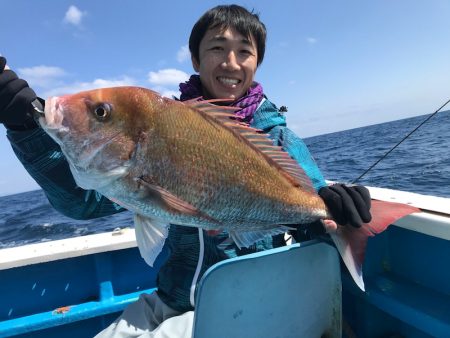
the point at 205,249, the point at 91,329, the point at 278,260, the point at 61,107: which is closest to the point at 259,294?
the point at 278,260

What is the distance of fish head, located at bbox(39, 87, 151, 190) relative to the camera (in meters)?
1.41

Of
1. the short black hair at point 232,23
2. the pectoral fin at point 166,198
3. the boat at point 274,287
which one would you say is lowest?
the boat at point 274,287

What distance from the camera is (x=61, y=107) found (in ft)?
4.65

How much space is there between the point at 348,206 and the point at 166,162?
3.48 ft

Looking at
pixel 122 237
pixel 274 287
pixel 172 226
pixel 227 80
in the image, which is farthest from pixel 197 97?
pixel 122 237

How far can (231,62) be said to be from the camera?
2529 millimetres

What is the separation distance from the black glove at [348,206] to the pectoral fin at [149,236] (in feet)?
3.12

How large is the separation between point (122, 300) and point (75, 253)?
0.63 metres

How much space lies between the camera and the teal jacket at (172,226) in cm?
191

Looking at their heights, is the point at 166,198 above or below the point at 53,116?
below

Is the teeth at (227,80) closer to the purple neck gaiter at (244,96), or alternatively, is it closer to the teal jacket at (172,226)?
the purple neck gaiter at (244,96)

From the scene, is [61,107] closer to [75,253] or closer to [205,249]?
[205,249]

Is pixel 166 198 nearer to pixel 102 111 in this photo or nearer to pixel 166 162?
pixel 166 162

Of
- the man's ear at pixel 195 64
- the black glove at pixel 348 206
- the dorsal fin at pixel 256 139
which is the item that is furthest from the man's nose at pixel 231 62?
the black glove at pixel 348 206
